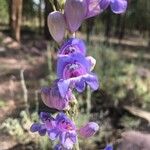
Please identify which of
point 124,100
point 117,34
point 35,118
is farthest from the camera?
point 117,34

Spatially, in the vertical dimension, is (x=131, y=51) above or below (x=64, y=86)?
below

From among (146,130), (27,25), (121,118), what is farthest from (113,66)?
(27,25)

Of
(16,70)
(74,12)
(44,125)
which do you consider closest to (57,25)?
(74,12)

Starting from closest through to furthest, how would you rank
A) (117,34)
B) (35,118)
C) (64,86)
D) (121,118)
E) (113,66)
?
(64,86) < (35,118) < (121,118) < (113,66) < (117,34)

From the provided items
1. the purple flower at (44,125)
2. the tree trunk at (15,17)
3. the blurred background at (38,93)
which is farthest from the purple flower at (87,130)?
the tree trunk at (15,17)

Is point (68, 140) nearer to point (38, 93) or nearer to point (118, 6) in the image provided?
point (118, 6)

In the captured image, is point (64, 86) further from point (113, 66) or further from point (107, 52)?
point (107, 52)
